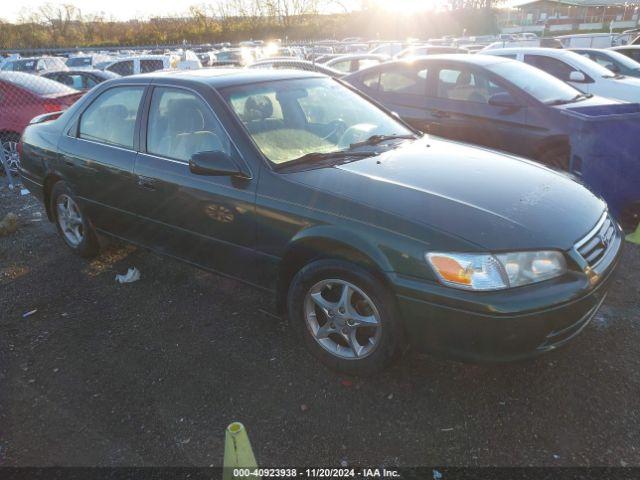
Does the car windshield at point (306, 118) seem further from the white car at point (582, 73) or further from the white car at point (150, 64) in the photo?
the white car at point (150, 64)

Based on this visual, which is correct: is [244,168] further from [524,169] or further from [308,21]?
[308,21]

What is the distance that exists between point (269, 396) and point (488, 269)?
4.44ft

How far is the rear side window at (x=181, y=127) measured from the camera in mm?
3012

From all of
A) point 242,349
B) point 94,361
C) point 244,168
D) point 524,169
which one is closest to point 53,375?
point 94,361

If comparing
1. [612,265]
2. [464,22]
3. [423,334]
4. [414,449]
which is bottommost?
[414,449]

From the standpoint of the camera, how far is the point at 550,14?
2285 inches

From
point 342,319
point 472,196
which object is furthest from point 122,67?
point 472,196

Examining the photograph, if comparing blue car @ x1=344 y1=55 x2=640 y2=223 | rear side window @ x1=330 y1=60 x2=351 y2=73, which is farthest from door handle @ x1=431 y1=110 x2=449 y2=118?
rear side window @ x1=330 y1=60 x2=351 y2=73

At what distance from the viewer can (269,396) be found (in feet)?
8.60

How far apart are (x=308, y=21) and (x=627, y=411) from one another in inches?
2178

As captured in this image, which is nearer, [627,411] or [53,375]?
[627,411]

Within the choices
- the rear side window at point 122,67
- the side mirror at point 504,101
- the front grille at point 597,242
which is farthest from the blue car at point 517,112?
the rear side window at point 122,67

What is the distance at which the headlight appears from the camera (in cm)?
219

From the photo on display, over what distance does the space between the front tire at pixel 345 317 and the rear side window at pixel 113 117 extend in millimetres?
1848
